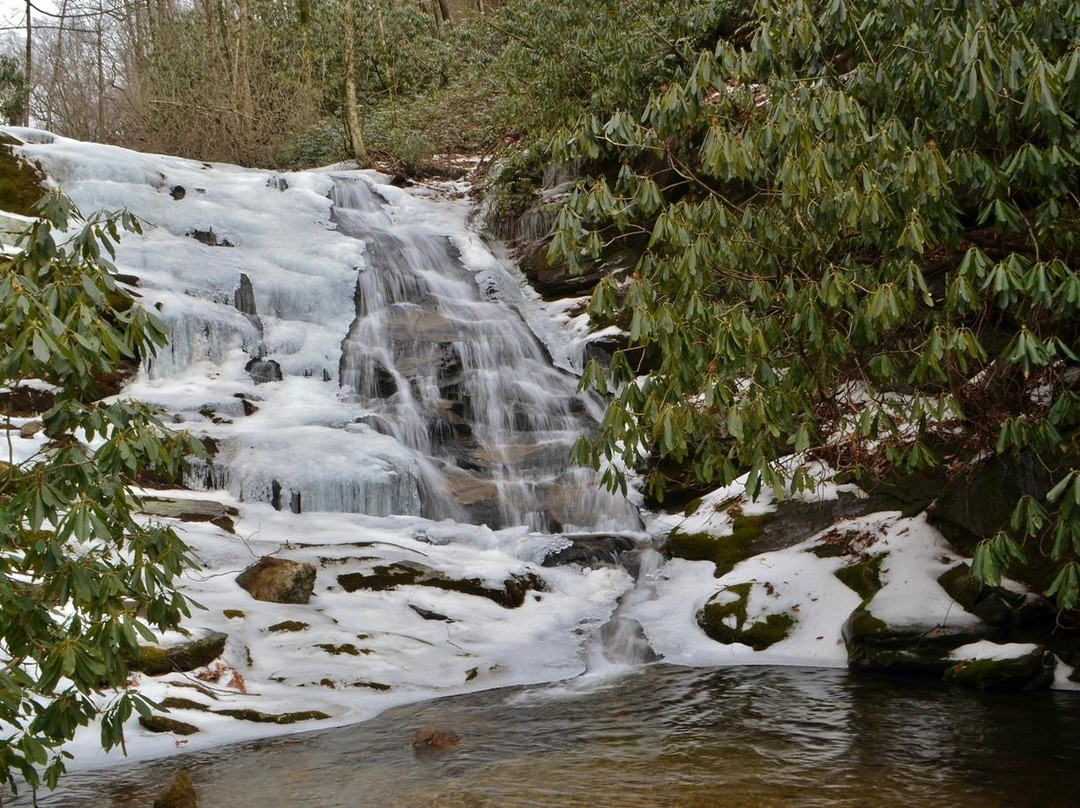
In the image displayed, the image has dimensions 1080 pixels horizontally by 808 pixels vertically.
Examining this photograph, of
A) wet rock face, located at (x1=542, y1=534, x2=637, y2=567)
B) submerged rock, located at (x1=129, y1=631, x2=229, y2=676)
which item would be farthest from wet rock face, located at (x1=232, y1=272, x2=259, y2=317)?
submerged rock, located at (x1=129, y1=631, x2=229, y2=676)

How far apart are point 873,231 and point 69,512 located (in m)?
4.84

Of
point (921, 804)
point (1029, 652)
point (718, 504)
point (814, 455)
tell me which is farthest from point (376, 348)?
point (921, 804)

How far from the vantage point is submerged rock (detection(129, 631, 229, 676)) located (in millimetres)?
6801

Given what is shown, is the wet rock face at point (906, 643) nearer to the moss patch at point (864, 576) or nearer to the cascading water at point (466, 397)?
the moss patch at point (864, 576)

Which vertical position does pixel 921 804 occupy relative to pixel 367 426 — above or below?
below

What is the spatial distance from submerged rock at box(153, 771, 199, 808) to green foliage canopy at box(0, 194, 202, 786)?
1.09 metres

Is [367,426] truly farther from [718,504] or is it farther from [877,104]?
[877,104]

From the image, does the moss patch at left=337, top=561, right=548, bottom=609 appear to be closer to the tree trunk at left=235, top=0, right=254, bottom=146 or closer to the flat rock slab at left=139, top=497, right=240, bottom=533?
the flat rock slab at left=139, top=497, right=240, bottom=533

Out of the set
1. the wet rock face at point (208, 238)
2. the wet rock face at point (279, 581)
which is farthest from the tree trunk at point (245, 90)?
the wet rock face at point (279, 581)

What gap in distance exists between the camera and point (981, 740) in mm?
6035

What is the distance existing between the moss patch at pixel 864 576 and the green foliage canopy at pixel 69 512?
6303mm

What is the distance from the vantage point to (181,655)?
7.02 m

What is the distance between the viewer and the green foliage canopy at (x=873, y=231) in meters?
5.15

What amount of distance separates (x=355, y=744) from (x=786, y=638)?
4.14 meters
